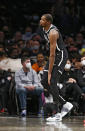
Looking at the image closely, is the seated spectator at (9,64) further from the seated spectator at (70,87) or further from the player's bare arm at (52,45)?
the player's bare arm at (52,45)

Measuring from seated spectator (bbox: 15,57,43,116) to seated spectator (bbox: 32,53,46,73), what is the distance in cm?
65

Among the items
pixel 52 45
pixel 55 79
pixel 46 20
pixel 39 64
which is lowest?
pixel 55 79

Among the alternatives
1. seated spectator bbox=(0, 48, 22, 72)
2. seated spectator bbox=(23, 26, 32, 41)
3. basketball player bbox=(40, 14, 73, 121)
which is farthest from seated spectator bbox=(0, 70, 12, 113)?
seated spectator bbox=(23, 26, 32, 41)

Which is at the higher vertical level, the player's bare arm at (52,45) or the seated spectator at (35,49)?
the seated spectator at (35,49)

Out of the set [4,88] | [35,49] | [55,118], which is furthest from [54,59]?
[35,49]

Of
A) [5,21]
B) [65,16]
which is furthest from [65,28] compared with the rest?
[5,21]

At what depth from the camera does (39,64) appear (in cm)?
1126

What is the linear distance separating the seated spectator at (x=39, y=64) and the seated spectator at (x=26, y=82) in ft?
2.13

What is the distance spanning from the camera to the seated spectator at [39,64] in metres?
11.2

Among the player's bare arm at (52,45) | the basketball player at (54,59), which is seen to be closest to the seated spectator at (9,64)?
the basketball player at (54,59)

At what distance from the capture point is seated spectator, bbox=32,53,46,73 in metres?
11.2

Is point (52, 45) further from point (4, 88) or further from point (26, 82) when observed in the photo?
point (4, 88)

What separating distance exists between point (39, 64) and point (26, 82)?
2.68ft

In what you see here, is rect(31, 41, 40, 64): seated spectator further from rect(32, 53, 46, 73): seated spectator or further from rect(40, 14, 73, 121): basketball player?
rect(40, 14, 73, 121): basketball player
